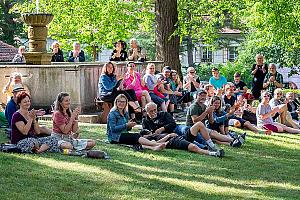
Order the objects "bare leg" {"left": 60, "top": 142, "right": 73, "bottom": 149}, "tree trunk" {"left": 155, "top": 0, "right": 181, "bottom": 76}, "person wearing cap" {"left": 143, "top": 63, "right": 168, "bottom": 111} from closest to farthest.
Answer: "bare leg" {"left": 60, "top": 142, "right": 73, "bottom": 149} → "person wearing cap" {"left": 143, "top": 63, "right": 168, "bottom": 111} → "tree trunk" {"left": 155, "top": 0, "right": 181, "bottom": 76}

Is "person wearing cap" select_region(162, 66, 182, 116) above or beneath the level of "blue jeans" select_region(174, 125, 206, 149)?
above

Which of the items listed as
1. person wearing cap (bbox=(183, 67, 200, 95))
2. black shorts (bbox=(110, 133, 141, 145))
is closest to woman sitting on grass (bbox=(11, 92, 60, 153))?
black shorts (bbox=(110, 133, 141, 145))

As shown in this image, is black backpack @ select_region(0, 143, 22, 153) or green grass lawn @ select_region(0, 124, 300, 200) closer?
green grass lawn @ select_region(0, 124, 300, 200)

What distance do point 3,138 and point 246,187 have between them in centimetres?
526

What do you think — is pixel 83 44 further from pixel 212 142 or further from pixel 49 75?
pixel 212 142

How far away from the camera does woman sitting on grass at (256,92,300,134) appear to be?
1930 centimetres

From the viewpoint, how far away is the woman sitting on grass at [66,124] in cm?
1368

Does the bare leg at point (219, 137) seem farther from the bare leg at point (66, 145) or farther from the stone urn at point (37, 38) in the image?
the stone urn at point (37, 38)

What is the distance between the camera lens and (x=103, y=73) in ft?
59.4

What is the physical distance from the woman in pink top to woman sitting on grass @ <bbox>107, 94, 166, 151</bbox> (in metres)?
4.13

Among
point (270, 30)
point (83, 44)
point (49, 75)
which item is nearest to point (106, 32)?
point (83, 44)

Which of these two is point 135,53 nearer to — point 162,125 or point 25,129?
point 162,125

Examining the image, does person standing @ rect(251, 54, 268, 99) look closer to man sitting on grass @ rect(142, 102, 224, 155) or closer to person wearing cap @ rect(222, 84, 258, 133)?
person wearing cap @ rect(222, 84, 258, 133)

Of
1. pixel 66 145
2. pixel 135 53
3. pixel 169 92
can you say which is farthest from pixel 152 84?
pixel 66 145
